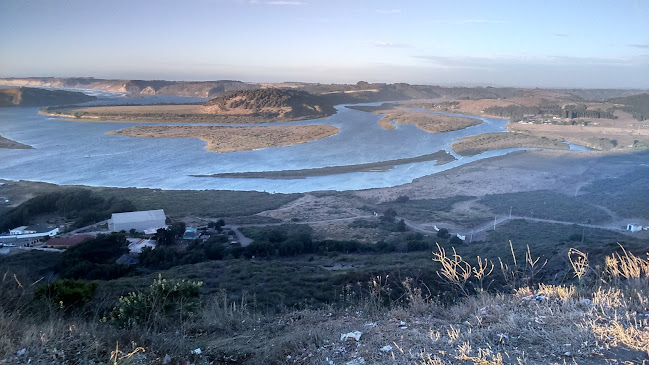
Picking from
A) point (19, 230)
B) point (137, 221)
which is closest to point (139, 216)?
point (137, 221)

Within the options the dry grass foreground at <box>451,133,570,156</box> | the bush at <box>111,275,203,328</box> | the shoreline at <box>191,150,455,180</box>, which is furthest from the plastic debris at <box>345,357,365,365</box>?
the dry grass foreground at <box>451,133,570,156</box>

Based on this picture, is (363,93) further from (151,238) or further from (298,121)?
(151,238)

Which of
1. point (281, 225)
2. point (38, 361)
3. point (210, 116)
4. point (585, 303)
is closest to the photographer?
point (38, 361)

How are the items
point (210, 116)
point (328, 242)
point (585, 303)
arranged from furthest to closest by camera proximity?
point (210, 116) < point (328, 242) < point (585, 303)

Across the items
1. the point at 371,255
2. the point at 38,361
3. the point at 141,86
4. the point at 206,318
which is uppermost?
the point at 141,86

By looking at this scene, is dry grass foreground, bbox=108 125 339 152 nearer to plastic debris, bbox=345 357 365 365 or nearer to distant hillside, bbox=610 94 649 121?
distant hillside, bbox=610 94 649 121

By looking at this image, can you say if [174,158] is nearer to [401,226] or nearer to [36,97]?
[401,226]

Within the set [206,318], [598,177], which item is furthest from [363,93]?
[206,318]

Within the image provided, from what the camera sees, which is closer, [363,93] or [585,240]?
[585,240]
